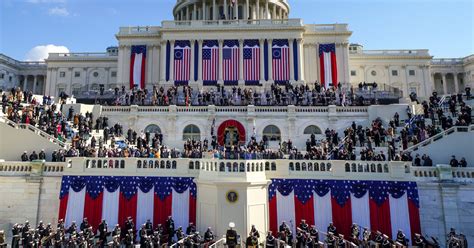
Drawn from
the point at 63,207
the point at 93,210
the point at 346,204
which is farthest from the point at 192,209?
the point at 346,204

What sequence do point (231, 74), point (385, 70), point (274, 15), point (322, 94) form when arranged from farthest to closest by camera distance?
point (274, 15), point (385, 70), point (231, 74), point (322, 94)

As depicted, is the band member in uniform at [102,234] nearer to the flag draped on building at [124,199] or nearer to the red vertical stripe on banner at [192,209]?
the flag draped on building at [124,199]

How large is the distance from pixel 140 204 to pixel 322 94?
26.2 m

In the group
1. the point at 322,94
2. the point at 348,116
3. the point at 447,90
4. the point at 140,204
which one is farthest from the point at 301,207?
the point at 447,90

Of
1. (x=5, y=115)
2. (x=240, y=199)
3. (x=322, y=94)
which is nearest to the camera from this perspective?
(x=240, y=199)

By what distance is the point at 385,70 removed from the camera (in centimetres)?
6631

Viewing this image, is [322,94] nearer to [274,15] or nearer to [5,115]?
[5,115]

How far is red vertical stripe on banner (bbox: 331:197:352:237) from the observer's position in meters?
19.5

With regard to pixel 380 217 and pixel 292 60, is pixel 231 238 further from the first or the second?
pixel 292 60

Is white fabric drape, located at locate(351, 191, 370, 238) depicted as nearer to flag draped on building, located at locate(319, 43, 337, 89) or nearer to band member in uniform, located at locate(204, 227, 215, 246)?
band member in uniform, located at locate(204, 227, 215, 246)

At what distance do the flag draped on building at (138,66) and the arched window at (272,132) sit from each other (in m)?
26.5

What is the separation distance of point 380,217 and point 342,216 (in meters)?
2.09

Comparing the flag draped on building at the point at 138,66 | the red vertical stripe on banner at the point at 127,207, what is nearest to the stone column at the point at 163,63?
the flag draped on building at the point at 138,66

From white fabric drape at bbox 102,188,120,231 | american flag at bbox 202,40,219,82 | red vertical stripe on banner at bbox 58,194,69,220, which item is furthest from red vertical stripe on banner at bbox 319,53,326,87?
red vertical stripe on banner at bbox 58,194,69,220
